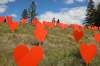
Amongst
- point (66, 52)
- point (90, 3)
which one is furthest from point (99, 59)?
point (90, 3)

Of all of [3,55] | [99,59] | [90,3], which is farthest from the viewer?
[90,3]

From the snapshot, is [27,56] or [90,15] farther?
[90,15]

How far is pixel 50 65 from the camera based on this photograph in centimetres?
493

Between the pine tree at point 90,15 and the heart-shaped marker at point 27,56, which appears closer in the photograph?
the heart-shaped marker at point 27,56

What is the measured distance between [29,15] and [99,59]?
75694 mm

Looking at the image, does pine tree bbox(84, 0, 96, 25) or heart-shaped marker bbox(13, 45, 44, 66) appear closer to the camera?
heart-shaped marker bbox(13, 45, 44, 66)

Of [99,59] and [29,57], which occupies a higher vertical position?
[29,57]

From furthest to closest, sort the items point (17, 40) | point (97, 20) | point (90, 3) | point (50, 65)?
point (90, 3)
point (97, 20)
point (17, 40)
point (50, 65)

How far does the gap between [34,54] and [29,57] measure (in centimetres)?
9

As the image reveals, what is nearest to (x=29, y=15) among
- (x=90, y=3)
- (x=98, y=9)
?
(x=90, y=3)

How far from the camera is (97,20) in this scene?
55781mm

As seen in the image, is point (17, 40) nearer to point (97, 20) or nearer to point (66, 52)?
point (66, 52)

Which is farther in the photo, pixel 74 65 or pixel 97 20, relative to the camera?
pixel 97 20

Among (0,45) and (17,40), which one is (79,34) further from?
(0,45)
